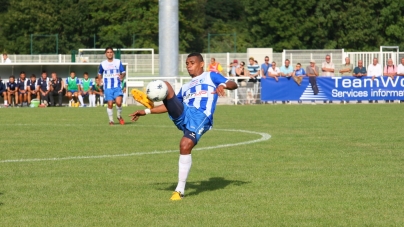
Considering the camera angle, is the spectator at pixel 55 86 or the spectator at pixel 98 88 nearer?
the spectator at pixel 55 86

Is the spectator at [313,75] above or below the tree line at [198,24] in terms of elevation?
below

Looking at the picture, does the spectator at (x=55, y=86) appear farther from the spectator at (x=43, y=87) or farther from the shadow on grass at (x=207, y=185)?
the shadow on grass at (x=207, y=185)

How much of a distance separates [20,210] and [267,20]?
7304 centimetres

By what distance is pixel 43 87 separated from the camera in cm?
3328

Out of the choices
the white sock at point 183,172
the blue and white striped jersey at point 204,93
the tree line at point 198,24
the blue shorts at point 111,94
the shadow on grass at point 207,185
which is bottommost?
the shadow on grass at point 207,185

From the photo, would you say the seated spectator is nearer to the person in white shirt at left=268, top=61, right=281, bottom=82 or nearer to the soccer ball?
the person in white shirt at left=268, top=61, right=281, bottom=82

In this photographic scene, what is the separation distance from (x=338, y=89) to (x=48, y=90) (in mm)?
11301

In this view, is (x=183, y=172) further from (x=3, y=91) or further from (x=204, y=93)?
(x=3, y=91)

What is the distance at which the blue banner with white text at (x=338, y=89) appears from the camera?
33.6m

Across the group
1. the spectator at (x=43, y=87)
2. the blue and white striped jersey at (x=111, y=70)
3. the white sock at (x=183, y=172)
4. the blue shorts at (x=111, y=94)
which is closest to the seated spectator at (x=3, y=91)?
the spectator at (x=43, y=87)

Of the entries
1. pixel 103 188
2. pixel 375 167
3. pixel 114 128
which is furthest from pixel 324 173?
pixel 114 128

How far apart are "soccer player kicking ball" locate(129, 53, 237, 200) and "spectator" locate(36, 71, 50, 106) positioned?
23941 mm

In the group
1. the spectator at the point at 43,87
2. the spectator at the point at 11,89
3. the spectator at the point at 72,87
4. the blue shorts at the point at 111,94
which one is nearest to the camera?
the blue shorts at the point at 111,94

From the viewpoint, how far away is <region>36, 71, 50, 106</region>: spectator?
33.2 meters
